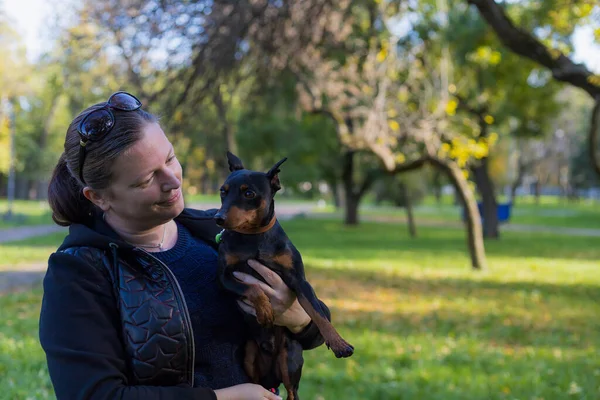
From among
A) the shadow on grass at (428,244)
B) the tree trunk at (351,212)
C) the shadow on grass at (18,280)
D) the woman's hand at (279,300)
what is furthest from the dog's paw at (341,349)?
the tree trunk at (351,212)

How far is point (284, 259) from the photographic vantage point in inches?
81.8

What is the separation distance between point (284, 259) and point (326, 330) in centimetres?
28

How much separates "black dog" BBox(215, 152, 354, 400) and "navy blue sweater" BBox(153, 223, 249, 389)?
6cm

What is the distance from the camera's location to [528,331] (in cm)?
796

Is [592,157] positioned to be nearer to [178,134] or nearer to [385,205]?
[178,134]

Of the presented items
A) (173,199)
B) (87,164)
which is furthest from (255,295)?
(87,164)

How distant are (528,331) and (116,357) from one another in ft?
24.0

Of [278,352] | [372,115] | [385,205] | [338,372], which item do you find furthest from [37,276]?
[385,205]

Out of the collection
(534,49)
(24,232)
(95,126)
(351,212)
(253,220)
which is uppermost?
(534,49)

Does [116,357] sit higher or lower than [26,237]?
higher

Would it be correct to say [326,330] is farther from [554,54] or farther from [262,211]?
[554,54]

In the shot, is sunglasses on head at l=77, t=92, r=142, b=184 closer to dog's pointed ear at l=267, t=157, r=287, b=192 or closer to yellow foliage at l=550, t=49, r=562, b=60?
dog's pointed ear at l=267, t=157, r=287, b=192

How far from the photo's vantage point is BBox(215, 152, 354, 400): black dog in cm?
197

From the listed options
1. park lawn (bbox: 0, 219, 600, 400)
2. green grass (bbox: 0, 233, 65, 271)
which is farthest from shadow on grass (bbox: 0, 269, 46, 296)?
green grass (bbox: 0, 233, 65, 271)
